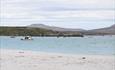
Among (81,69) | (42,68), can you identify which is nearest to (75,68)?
(81,69)

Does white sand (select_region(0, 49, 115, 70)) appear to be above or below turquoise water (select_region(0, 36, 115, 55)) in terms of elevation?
above

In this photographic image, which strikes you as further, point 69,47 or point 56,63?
point 69,47

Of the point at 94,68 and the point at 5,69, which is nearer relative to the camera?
the point at 5,69

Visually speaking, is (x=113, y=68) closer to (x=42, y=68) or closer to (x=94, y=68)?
(x=94, y=68)

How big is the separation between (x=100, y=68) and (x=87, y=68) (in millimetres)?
760

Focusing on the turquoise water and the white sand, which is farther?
the turquoise water

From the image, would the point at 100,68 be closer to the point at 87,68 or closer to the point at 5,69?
the point at 87,68

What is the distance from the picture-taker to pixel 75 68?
66.3 ft

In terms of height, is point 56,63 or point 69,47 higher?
point 56,63

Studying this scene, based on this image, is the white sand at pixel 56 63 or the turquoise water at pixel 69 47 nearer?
the white sand at pixel 56 63

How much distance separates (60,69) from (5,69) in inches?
120

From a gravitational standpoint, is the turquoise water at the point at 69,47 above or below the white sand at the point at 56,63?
below

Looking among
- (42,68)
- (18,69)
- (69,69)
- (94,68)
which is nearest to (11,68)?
(18,69)

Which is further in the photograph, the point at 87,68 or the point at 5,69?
the point at 87,68
